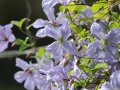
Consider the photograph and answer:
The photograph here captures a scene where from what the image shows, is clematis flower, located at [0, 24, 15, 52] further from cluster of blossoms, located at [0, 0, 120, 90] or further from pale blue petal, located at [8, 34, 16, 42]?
cluster of blossoms, located at [0, 0, 120, 90]

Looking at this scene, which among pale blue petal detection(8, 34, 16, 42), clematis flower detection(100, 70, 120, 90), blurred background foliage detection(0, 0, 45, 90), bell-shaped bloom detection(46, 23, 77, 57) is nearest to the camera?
clematis flower detection(100, 70, 120, 90)

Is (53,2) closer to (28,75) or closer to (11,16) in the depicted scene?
(28,75)

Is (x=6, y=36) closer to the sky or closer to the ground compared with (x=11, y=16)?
closer to the ground

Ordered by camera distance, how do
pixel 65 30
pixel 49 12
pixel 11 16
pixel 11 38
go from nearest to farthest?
pixel 65 30
pixel 49 12
pixel 11 38
pixel 11 16

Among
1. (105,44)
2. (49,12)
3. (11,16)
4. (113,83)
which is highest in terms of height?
(11,16)

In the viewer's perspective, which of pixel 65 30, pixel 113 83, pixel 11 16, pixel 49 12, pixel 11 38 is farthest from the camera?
pixel 11 16

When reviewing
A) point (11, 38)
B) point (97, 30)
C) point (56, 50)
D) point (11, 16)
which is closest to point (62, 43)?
point (56, 50)

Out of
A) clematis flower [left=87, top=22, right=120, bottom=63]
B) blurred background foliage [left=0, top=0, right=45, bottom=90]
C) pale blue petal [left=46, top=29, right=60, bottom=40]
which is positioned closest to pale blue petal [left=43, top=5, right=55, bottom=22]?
pale blue petal [left=46, top=29, right=60, bottom=40]
